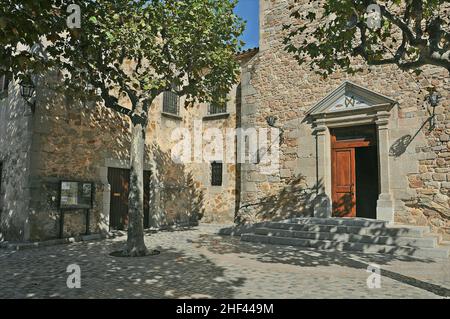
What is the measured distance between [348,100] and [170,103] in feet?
20.8

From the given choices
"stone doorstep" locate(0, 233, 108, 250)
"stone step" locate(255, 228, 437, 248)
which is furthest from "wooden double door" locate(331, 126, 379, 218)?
"stone doorstep" locate(0, 233, 108, 250)

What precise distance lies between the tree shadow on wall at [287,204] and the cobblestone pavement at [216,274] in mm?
2564

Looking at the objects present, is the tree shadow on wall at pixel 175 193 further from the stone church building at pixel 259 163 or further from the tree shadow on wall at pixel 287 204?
the tree shadow on wall at pixel 287 204

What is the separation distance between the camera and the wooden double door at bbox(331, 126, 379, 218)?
996cm

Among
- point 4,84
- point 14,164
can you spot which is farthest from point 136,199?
point 4,84

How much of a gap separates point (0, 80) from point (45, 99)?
219cm

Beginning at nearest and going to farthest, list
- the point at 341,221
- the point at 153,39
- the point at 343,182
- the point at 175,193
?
1. the point at 153,39
2. the point at 341,221
3. the point at 343,182
4. the point at 175,193

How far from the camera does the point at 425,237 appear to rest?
25.0 ft

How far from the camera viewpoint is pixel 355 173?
10172 millimetres

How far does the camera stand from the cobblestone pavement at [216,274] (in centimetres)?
458

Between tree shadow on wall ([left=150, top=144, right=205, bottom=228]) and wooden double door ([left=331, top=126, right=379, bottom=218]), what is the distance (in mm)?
5214

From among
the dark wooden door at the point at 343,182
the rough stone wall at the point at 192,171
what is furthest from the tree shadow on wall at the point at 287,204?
the rough stone wall at the point at 192,171

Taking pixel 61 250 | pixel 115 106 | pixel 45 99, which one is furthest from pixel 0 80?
pixel 61 250

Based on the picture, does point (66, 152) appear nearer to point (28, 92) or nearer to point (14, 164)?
point (14, 164)
